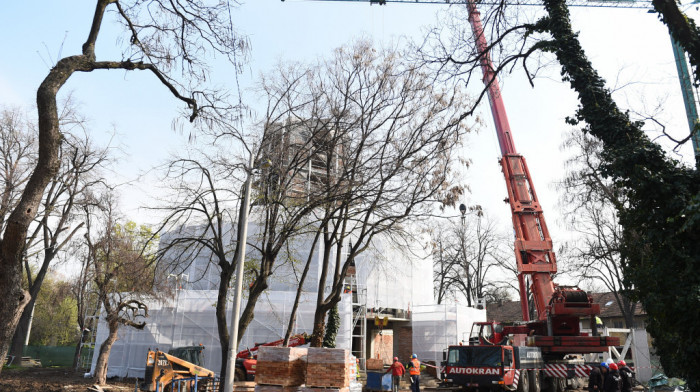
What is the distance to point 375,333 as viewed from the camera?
38562 mm

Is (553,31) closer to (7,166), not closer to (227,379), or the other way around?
(227,379)

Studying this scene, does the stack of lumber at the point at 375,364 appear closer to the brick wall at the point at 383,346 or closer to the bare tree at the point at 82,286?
the brick wall at the point at 383,346

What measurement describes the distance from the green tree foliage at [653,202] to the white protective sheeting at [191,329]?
20.0 metres

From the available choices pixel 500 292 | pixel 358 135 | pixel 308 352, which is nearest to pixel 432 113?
pixel 358 135

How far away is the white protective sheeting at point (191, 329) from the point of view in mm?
28344

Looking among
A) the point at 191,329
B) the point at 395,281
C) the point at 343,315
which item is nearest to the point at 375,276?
the point at 395,281

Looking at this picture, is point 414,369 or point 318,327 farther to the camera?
point 414,369

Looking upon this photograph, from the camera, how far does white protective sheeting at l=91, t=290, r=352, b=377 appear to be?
28344 millimetres

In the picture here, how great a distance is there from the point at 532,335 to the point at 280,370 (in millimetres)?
11525

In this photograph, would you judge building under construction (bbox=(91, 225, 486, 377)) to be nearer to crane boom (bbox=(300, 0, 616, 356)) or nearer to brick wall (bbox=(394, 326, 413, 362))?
brick wall (bbox=(394, 326, 413, 362))

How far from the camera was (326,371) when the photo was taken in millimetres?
12938

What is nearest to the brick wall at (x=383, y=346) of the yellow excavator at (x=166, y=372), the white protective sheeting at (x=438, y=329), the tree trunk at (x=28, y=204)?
the white protective sheeting at (x=438, y=329)

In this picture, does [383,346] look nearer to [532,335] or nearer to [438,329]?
[438,329]

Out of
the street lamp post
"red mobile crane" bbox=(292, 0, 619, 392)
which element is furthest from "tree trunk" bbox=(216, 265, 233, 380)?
"red mobile crane" bbox=(292, 0, 619, 392)
